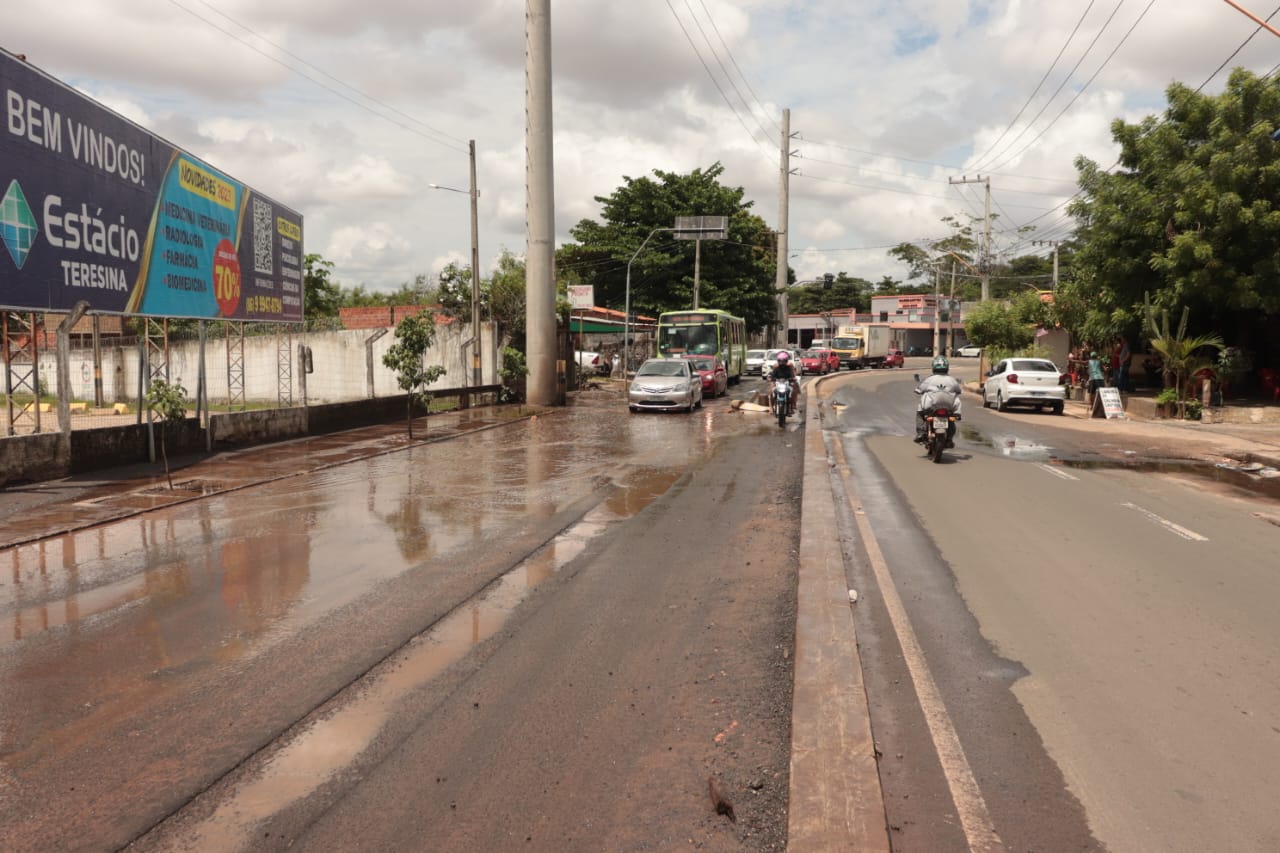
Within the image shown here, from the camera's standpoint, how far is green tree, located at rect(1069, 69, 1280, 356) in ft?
74.1

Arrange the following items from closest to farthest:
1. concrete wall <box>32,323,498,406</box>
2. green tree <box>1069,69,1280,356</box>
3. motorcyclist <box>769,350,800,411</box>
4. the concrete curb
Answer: the concrete curb < motorcyclist <box>769,350,800,411</box> < green tree <box>1069,69,1280,356</box> < concrete wall <box>32,323,498,406</box>

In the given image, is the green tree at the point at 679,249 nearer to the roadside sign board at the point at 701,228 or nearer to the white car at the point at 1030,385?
the roadside sign board at the point at 701,228

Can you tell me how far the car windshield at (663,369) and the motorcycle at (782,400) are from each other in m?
5.61

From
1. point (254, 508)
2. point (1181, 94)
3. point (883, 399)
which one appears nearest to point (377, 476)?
point (254, 508)

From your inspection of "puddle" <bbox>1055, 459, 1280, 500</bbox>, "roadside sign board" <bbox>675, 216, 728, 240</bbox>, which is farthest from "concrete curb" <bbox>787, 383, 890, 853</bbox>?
"roadside sign board" <bbox>675, 216, 728, 240</bbox>

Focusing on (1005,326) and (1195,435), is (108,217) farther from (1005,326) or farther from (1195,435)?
(1005,326)

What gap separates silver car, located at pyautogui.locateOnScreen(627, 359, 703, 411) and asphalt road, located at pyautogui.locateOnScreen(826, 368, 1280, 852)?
14781mm

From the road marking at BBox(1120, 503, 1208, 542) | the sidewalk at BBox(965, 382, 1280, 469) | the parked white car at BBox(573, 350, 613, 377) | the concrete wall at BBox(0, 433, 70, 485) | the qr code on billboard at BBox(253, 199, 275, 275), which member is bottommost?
the road marking at BBox(1120, 503, 1208, 542)

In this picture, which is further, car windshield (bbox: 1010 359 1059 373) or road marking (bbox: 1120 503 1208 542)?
car windshield (bbox: 1010 359 1059 373)

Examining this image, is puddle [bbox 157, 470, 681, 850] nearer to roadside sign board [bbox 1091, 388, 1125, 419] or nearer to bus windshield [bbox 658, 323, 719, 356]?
roadside sign board [bbox 1091, 388, 1125, 419]

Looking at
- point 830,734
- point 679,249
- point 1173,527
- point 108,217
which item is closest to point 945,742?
point 830,734

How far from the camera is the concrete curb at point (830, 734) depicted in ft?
A: 11.0

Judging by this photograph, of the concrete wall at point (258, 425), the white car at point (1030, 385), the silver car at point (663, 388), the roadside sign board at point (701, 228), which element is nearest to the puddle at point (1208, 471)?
the white car at point (1030, 385)

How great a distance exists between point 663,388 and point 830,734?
21.5m
